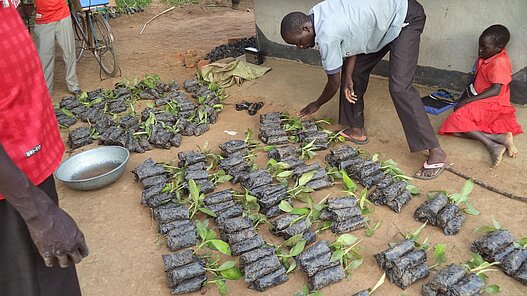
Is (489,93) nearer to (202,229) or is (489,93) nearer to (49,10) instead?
(202,229)

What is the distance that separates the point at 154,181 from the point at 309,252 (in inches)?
68.6

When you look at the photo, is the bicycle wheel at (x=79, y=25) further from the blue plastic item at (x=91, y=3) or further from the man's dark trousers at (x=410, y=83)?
the man's dark trousers at (x=410, y=83)

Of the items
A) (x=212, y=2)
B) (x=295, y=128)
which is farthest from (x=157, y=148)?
(x=212, y=2)

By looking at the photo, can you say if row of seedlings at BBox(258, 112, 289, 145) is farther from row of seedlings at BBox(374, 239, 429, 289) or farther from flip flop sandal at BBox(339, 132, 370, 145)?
row of seedlings at BBox(374, 239, 429, 289)

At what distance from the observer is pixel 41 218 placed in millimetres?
1379

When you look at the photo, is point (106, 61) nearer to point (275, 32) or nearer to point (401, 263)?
point (275, 32)

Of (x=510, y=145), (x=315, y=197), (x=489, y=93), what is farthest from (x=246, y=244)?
(x=489, y=93)

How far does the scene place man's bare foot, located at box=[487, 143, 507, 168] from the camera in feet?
12.3

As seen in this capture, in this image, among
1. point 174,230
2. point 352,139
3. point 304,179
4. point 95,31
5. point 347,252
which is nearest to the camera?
point 347,252

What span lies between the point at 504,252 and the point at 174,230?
2.40 meters

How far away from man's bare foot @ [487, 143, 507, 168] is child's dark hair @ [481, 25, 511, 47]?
1.01 m

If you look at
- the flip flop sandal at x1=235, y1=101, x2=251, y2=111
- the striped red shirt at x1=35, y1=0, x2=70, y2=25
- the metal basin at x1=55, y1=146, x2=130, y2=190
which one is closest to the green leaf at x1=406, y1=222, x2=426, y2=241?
the metal basin at x1=55, y1=146, x2=130, y2=190

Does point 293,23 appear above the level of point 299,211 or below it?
→ above

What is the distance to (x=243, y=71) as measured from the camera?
21.1ft
